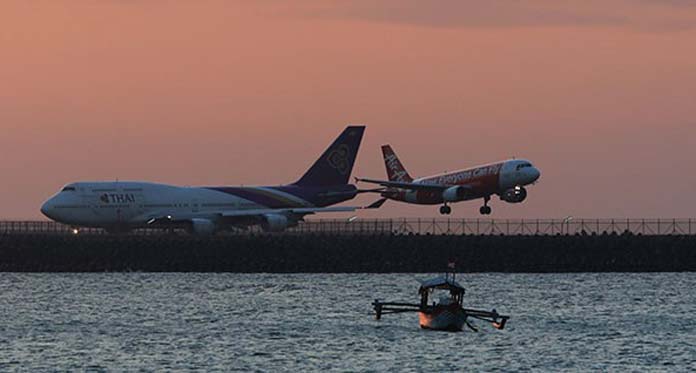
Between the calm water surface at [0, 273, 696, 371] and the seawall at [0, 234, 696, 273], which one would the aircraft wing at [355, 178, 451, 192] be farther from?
the calm water surface at [0, 273, 696, 371]

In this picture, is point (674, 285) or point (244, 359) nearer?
point (244, 359)

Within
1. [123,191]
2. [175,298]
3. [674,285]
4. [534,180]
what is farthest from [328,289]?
[123,191]

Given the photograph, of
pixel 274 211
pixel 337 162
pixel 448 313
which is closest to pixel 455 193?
pixel 274 211

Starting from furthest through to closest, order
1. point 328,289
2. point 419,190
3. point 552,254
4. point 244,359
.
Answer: point 419,190
point 552,254
point 328,289
point 244,359

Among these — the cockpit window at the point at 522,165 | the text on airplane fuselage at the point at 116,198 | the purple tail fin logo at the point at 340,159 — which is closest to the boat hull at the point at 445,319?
the cockpit window at the point at 522,165

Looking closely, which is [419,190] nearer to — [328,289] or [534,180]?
[534,180]

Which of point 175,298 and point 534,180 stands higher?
point 534,180

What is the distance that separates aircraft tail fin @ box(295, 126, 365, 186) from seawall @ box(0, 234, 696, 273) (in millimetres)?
27691

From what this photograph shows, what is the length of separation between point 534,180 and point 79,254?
1558 inches

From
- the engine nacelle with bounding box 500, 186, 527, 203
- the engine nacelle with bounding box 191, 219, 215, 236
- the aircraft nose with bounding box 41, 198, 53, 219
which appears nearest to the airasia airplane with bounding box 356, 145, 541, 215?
the engine nacelle with bounding box 500, 186, 527, 203

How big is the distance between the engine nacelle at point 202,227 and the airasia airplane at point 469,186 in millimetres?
15836

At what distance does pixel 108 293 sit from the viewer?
131 m

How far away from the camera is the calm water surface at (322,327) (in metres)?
83.4

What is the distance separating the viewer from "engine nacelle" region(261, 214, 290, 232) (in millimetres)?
180500
